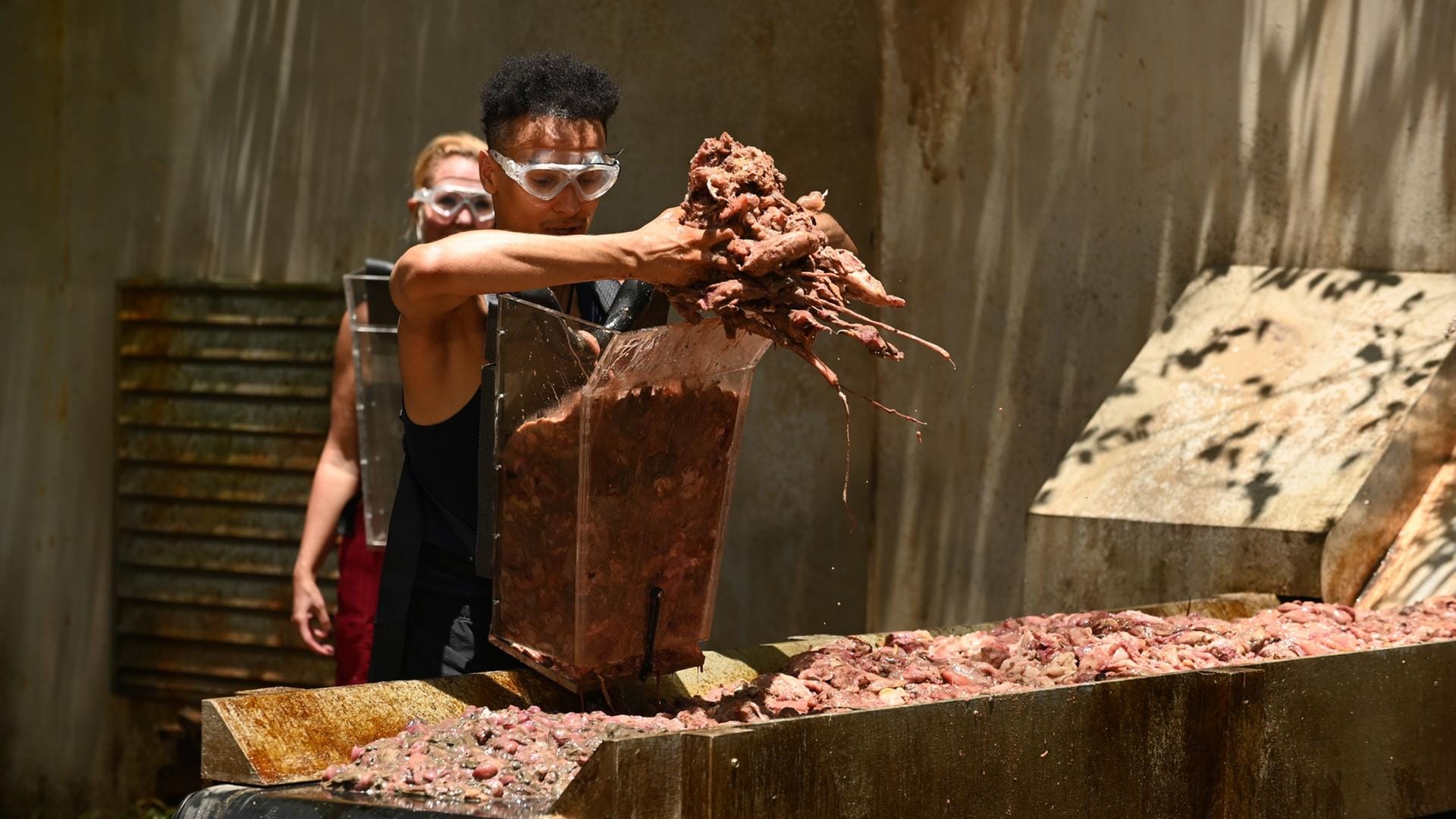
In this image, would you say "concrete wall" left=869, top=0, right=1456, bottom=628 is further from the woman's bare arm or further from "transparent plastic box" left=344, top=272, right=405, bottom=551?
the woman's bare arm

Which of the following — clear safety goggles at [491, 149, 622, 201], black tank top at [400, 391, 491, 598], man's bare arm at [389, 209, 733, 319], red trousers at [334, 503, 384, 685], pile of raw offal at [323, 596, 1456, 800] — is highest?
clear safety goggles at [491, 149, 622, 201]

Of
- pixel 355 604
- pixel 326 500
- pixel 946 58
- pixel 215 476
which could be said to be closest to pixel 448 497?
pixel 326 500

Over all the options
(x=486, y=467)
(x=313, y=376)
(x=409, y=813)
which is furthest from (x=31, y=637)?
(x=409, y=813)

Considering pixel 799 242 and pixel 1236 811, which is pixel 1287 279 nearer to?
pixel 1236 811

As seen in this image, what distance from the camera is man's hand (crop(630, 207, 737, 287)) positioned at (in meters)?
2.67

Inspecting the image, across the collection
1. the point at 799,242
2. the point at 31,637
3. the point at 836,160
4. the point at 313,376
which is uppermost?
the point at 836,160

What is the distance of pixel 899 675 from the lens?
304 centimetres

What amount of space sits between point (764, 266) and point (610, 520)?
49 centimetres

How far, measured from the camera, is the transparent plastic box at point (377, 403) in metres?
4.31

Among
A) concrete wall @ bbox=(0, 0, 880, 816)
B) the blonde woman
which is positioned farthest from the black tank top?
concrete wall @ bbox=(0, 0, 880, 816)

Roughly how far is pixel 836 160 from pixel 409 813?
12.5 ft

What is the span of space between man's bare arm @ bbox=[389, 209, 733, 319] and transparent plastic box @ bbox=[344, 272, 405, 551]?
61.3 inches

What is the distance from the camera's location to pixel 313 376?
648cm

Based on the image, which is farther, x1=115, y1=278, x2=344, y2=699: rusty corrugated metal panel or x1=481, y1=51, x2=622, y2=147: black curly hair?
x1=115, y1=278, x2=344, y2=699: rusty corrugated metal panel
